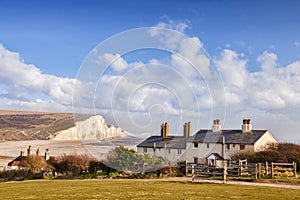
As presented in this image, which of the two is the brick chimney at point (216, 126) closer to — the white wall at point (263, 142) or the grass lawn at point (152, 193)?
the white wall at point (263, 142)

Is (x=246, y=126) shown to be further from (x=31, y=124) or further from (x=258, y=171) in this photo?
(x=31, y=124)

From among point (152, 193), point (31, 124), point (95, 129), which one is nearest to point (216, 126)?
point (95, 129)

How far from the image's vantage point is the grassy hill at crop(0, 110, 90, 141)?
247ft

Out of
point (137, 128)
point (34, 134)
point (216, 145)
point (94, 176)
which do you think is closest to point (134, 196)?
point (137, 128)

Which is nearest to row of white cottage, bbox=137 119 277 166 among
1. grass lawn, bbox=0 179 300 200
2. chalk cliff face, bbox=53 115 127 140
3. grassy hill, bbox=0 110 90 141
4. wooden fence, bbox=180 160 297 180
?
wooden fence, bbox=180 160 297 180

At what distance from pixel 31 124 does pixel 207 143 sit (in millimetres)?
54924

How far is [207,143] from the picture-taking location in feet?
143

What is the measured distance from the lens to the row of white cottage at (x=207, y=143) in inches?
1585

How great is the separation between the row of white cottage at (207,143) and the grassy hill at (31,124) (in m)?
37.5

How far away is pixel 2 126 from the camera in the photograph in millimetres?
82000

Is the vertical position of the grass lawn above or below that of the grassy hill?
below

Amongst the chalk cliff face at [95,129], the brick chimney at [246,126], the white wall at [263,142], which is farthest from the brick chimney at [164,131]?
the chalk cliff face at [95,129]

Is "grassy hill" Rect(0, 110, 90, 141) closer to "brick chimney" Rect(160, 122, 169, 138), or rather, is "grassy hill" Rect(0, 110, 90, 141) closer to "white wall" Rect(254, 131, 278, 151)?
"brick chimney" Rect(160, 122, 169, 138)

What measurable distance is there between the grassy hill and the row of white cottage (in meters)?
37.5
